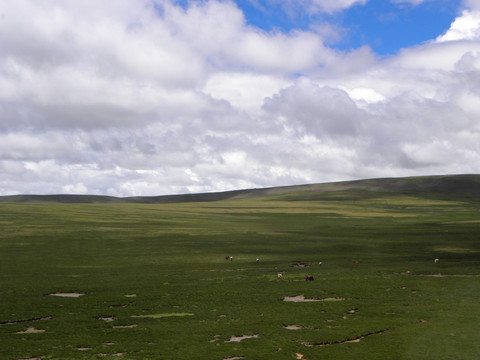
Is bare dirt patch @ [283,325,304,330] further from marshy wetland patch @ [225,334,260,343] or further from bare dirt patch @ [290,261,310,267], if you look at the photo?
bare dirt patch @ [290,261,310,267]

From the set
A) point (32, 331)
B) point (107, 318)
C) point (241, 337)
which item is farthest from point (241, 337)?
point (32, 331)

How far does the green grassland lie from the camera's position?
3195 centimetres

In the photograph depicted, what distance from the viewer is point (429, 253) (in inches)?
3155

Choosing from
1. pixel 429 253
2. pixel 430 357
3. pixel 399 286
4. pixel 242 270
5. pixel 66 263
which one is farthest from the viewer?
pixel 429 253

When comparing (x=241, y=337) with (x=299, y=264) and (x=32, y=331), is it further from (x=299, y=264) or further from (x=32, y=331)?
(x=299, y=264)

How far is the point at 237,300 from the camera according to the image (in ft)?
152

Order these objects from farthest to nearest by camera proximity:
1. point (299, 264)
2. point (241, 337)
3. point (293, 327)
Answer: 1. point (299, 264)
2. point (293, 327)
3. point (241, 337)

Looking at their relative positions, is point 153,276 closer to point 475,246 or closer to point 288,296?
point 288,296

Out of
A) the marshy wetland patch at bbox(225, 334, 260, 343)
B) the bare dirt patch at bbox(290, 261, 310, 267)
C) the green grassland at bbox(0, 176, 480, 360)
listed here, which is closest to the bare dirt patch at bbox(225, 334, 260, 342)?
the marshy wetland patch at bbox(225, 334, 260, 343)

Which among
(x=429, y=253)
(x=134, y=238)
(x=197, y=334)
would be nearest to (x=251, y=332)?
(x=197, y=334)

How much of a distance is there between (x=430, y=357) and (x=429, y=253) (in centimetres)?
5478

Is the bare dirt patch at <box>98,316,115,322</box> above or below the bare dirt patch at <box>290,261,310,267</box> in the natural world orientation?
below

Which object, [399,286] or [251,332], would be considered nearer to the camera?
[251,332]

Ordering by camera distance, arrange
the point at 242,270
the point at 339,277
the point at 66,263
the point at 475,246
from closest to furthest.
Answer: the point at 339,277 → the point at 242,270 → the point at 66,263 → the point at 475,246
